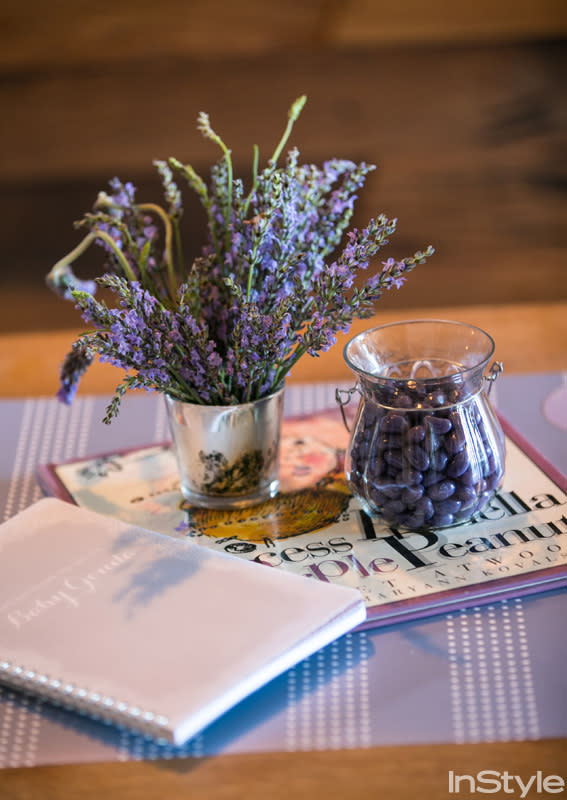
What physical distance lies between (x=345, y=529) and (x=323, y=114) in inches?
81.4

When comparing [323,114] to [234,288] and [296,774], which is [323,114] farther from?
[296,774]

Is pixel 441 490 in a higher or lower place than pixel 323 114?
lower

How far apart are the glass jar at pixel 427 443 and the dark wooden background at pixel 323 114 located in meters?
1.82

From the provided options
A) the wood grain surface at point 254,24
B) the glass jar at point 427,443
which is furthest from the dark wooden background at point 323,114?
the glass jar at point 427,443

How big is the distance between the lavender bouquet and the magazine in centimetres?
12

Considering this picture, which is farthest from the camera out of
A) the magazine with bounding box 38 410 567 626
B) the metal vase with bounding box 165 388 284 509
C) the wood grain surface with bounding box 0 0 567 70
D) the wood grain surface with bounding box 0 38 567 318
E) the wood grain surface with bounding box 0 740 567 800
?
the wood grain surface with bounding box 0 38 567 318

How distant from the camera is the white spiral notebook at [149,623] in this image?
64cm

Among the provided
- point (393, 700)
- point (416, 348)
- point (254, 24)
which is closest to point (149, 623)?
point (393, 700)

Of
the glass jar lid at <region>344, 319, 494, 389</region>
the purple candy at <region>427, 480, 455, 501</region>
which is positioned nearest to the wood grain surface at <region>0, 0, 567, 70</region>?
the glass jar lid at <region>344, 319, 494, 389</region>

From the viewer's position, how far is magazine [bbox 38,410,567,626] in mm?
769

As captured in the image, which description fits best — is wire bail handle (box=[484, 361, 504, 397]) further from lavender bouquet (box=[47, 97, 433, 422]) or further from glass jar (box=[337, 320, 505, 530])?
lavender bouquet (box=[47, 97, 433, 422])

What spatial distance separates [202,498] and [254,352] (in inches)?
7.2

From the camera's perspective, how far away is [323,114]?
2.71 m

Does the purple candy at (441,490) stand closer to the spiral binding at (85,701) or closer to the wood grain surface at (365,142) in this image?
the spiral binding at (85,701)
